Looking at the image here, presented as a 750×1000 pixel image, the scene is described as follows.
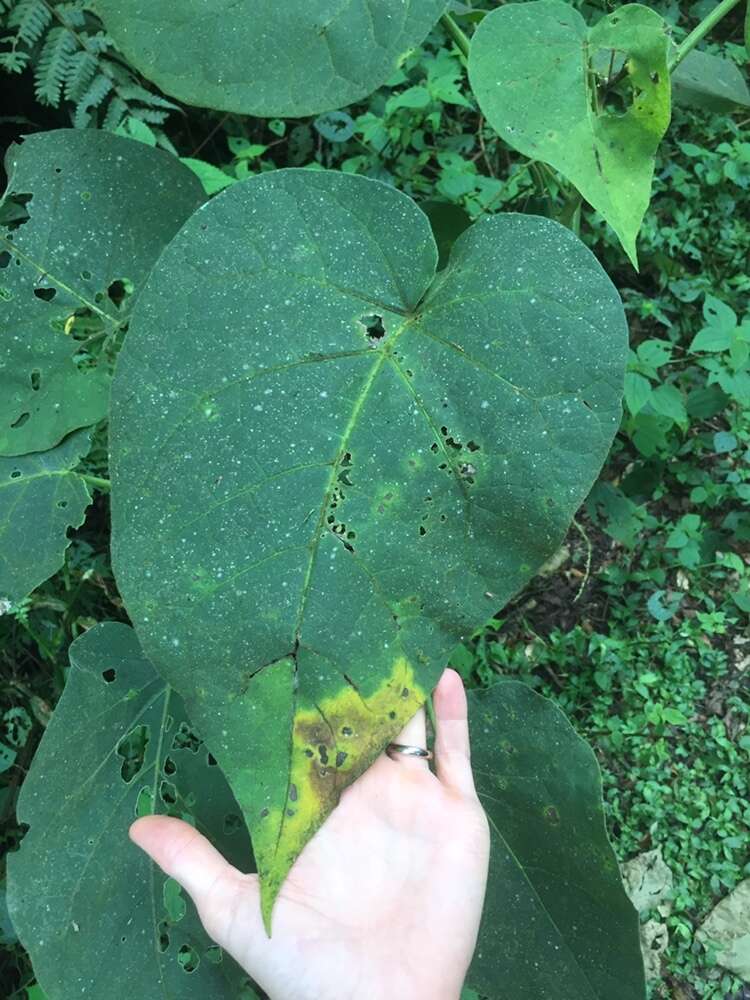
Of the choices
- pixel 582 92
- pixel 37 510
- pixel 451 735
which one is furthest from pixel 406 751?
pixel 582 92

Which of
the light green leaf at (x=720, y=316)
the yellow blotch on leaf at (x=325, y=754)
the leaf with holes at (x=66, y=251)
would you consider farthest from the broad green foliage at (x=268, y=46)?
the light green leaf at (x=720, y=316)

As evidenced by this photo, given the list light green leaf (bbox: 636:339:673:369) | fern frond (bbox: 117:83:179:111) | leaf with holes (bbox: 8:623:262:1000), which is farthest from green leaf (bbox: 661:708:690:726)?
fern frond (bbox: 117:83:179:111)

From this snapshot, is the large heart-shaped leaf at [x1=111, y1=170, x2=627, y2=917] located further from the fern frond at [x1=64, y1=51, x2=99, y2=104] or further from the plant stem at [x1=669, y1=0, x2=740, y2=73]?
the fern frond at [x1=64, y1=51, x2=99, y2=104]

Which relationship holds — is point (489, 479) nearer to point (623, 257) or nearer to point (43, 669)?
point (43, 669)

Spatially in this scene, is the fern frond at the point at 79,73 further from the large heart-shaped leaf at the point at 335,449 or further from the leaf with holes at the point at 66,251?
the large heart-shaped leaf at the point at 335,449

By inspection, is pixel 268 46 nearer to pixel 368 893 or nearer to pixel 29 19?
pixel 368 893

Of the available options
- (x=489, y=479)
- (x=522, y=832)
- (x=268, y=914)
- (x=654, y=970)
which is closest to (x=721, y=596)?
(x=654, y=970)
